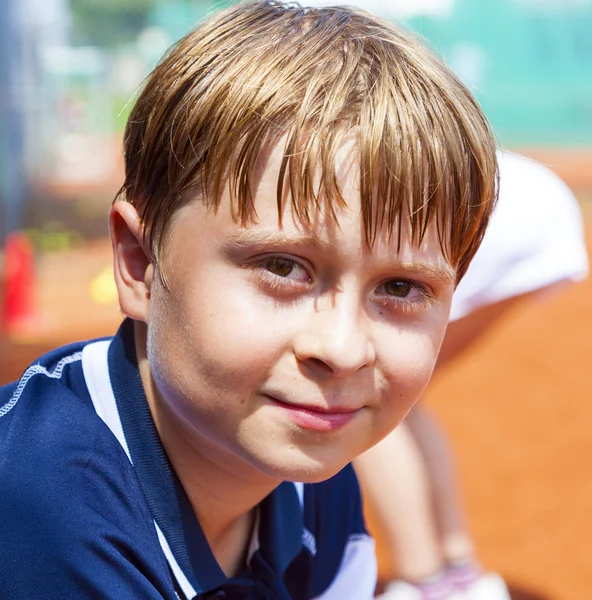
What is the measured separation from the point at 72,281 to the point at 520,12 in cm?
1244

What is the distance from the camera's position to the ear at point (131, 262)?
146 cm

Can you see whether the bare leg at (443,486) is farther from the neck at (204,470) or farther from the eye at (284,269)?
the eye at (284,269)

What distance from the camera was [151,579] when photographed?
1.36 meters

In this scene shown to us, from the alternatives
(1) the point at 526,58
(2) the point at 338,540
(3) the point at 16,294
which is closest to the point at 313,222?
(2) the point at 338,540

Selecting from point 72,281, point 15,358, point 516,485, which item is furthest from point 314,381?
point 72,281

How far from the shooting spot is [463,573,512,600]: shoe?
2.69 m

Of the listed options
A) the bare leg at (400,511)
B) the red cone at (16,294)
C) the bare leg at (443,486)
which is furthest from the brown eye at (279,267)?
the red cone at (16,294)

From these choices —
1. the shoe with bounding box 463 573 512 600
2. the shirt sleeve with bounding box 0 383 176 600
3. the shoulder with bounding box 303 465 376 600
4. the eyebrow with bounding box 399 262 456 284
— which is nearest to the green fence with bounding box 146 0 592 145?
the shoe with bounding box 463 573 512 600

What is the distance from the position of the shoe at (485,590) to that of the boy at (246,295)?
136 cm

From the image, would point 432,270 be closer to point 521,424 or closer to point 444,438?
point 444,438

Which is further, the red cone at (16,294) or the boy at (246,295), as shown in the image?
the red cone at (16,294)

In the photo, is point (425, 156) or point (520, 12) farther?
point (520, 12)

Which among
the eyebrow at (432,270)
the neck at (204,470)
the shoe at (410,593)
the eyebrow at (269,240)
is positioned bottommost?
the shoe at (410,593)

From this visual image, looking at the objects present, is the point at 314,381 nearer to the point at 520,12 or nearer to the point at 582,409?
the point at 582,409
